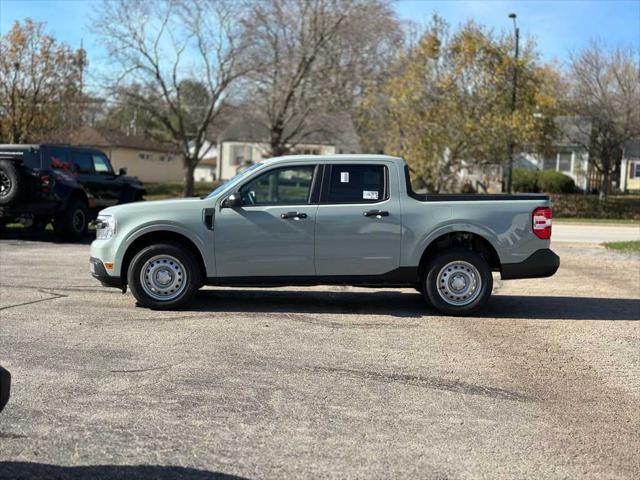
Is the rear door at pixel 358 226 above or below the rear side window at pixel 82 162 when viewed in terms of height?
below

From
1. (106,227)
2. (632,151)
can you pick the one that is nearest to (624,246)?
(106,227)

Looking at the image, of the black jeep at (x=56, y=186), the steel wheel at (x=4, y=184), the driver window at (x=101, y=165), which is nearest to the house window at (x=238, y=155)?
the driver window at (x=101, y=165)

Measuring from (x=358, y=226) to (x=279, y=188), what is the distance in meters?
1.03

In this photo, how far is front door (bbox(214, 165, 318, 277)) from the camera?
8.01 m

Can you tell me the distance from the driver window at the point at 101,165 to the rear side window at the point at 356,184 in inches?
409

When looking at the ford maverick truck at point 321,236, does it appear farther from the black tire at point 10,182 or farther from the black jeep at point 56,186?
the black jeep at point 56,186

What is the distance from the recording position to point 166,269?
318 inches

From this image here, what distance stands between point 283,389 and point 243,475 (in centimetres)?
151

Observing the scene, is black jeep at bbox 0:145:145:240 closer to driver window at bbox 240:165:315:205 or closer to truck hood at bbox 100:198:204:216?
truck hood at bbox 100:198:204:216

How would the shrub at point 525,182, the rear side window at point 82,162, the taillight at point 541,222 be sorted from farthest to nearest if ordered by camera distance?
1. the shrub at point 525,182
2. the rear side window at point 82,162
3. the taillight at point 541,222

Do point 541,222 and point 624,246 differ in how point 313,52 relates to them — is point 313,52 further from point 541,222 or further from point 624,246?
point 541,222

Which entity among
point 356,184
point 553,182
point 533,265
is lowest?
point 533,265

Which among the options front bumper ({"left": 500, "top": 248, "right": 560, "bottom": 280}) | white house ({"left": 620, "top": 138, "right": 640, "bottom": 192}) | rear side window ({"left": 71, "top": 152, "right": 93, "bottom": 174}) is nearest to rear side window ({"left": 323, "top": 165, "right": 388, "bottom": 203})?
front bumper ({"left": 500, "top": 248, "right": 560, "bottom": 280})

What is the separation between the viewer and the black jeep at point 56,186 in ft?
45.3
